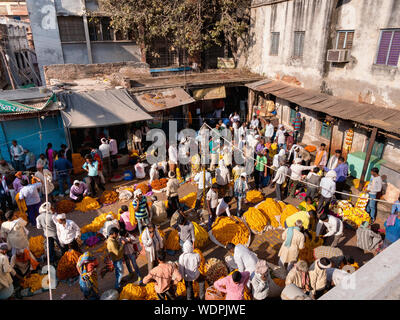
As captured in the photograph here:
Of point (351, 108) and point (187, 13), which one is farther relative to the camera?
point (187, 13)

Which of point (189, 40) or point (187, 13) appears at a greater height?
point (187, 13)

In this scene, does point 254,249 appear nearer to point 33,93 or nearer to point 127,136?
point 127,136

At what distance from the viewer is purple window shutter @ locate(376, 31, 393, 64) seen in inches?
401

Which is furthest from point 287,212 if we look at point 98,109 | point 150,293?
point 98,109

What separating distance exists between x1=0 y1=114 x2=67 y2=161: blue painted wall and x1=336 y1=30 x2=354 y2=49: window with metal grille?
12.5 metres

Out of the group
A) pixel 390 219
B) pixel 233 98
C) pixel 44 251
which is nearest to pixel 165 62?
pixel 233 98

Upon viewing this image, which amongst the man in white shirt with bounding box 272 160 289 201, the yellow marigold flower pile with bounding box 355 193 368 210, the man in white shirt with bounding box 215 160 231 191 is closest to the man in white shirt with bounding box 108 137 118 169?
the man in white shirt with bounding box 215 160 231 191

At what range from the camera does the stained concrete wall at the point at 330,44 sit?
10398mm

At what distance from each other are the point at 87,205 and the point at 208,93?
9.53 meters

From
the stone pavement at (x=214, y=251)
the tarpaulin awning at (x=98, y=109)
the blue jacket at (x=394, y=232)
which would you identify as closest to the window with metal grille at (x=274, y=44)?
the tarpaulin awning at (x=98, y=109)

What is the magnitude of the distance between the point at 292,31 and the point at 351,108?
5.80m

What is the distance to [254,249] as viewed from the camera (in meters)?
7.86
